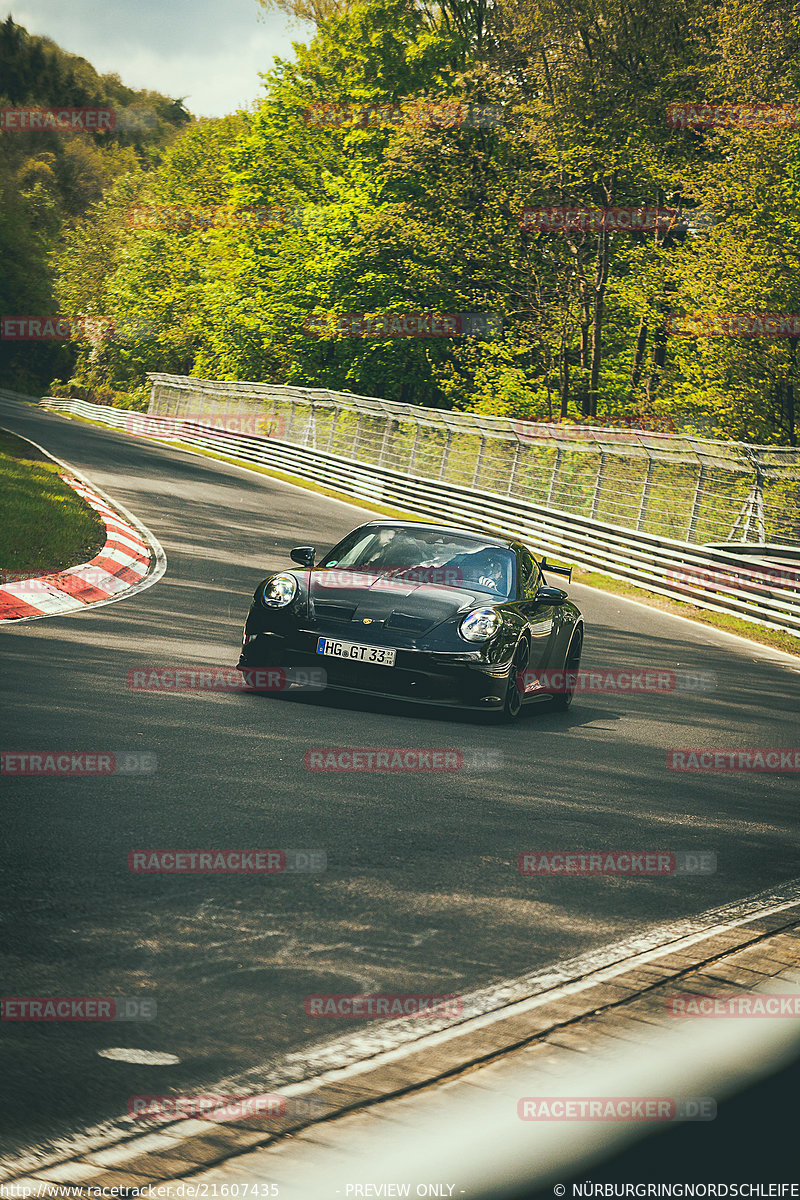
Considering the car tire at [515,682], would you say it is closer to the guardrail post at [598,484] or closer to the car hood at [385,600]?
the car hood at [385,600]

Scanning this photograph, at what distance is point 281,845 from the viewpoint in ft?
17.3

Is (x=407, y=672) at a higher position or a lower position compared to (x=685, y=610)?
higher

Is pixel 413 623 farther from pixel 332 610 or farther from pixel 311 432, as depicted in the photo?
pixel 311 432

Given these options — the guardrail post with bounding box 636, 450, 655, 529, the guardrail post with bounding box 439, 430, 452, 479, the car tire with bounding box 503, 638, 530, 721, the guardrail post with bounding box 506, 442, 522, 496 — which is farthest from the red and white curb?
the guardrail post with bounding box 439, 430, 452, 479

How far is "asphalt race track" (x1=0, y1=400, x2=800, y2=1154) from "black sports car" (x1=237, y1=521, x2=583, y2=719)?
0.37m

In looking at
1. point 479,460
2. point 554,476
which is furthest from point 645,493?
point 479,460

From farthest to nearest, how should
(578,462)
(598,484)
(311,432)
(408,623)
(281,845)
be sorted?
(311,432)
(578,462)
(598,484)
(408,623)
(281,845)

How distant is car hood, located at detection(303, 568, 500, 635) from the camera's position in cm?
868

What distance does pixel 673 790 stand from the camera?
7629 millimetres

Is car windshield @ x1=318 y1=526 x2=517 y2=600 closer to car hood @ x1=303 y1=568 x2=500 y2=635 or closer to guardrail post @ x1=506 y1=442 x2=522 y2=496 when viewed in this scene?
car hood @ x1=303 y1=568 x2=500 y2=635

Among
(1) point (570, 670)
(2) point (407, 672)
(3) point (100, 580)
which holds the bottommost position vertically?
Result: (3) point (100, 580)

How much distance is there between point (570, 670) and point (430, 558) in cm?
193

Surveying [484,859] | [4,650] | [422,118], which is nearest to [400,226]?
[422,118]

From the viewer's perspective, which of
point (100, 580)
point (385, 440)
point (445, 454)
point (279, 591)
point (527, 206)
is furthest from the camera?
point (527, 206)
